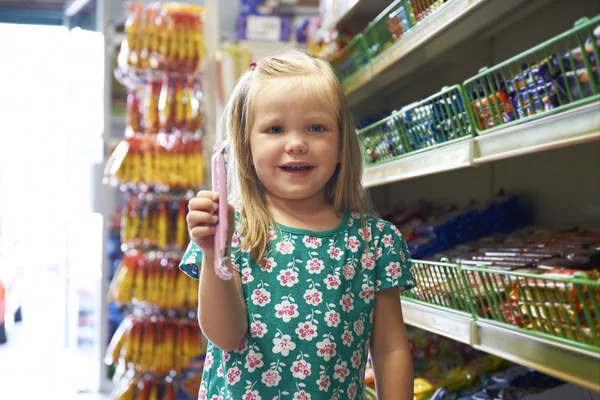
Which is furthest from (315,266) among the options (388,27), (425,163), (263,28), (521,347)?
(263,28)

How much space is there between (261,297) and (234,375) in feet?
0.55

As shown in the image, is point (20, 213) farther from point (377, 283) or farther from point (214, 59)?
point (377, 283)

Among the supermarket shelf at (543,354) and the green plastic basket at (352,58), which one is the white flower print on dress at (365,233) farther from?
the green plastic basket at (352,58)

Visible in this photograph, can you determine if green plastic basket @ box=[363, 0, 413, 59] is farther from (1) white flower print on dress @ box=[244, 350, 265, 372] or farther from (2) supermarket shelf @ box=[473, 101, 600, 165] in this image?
(1) white flower print on dress @ box=[244, 350, 265, 372]

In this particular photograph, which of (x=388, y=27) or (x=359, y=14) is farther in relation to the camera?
(x=359, y=14)

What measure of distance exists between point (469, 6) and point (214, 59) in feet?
8.51

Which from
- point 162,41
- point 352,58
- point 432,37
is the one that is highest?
point 162,41

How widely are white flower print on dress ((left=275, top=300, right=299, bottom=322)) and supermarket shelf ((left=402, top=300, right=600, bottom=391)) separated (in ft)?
1.39

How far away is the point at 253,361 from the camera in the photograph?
127cm

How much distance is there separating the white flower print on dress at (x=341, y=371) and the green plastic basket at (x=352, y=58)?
1161 millimetres

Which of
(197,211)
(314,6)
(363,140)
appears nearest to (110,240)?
(314,6)

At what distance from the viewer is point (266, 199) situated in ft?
4.60

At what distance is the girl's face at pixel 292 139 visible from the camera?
1.29 m

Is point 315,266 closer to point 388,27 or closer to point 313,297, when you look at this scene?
point 313,297
